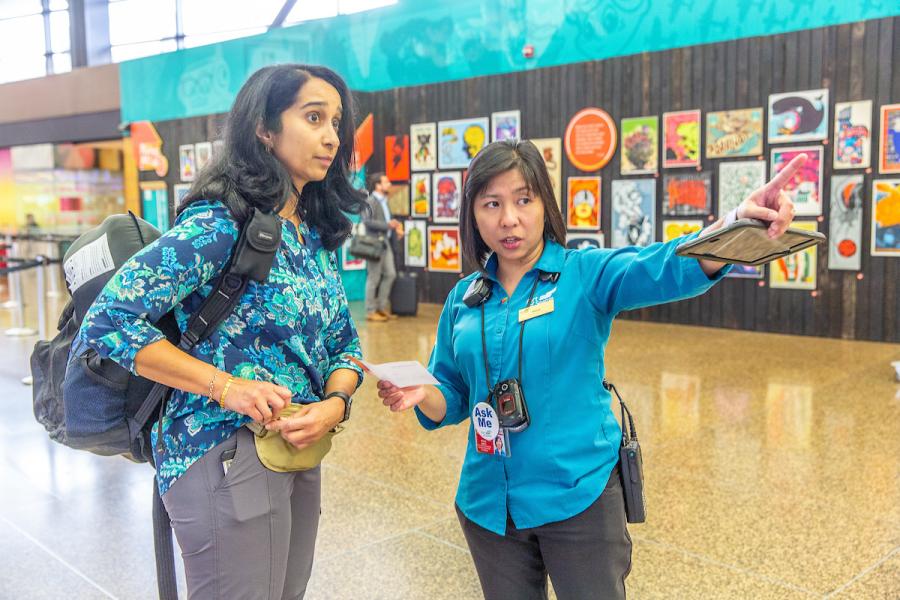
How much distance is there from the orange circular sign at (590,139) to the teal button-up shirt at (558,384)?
817 centimetres

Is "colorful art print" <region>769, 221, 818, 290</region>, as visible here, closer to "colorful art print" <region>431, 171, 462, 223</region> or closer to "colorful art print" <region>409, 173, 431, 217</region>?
"colorful art print" <region>431, 171, 462, 223</region>

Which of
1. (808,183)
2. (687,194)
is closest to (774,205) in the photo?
(808,183)

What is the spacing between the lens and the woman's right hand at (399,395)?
1.91 meters

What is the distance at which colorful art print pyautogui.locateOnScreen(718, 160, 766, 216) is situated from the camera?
28.4ft

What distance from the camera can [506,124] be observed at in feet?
35.4

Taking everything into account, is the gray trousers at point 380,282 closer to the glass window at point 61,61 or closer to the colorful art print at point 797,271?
the colorful art print at point 797,271

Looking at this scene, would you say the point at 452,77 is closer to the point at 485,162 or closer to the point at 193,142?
the point at 193,142

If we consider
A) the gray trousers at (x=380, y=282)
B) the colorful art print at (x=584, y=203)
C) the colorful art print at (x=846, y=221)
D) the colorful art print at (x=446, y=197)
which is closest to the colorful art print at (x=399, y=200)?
the colorful art print at (x=446, y=197)

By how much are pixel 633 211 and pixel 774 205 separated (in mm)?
8246

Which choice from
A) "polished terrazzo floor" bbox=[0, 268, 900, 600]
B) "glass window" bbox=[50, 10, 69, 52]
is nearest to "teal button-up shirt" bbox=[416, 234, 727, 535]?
"polished terrazzo floor" bbox=[0, 268, 900, 600]

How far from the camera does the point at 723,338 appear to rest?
332 inches

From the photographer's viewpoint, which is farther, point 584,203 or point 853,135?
point 584,203

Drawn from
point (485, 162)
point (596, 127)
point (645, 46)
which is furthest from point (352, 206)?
point (645, 46)

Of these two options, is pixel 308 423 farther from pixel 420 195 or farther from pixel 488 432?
pixel 420 195
